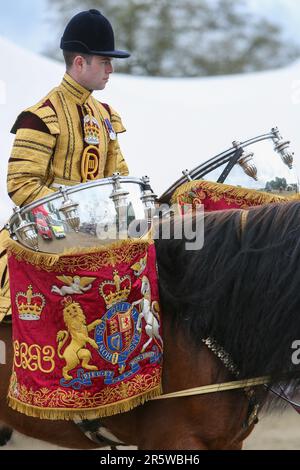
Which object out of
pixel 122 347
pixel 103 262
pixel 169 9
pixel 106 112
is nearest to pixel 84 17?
pixel 106 112

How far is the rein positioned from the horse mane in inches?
1.0

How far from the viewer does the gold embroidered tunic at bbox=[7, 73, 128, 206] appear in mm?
2971

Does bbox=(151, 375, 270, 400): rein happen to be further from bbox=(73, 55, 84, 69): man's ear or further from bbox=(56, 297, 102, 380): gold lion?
bbox=(73, 55, 84, 69): man's ear

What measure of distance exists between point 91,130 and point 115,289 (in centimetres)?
77

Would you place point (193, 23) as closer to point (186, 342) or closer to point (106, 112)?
point (106, 112)

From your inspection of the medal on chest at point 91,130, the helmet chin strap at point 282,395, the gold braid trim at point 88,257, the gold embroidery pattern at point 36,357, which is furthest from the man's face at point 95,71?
the helmet chin strap at point 282,395

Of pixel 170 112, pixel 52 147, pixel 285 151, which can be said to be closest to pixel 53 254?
pixel 52 147

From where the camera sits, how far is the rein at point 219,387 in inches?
109

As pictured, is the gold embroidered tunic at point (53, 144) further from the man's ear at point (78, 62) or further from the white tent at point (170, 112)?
the white tent at point (170, 112)

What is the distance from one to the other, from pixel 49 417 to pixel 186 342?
21.6 inches

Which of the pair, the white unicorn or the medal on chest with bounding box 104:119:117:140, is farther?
the medal on chest with bounding box 104:119:117:140

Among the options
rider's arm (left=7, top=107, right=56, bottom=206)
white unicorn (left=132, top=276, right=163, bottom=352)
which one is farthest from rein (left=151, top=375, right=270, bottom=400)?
rider's arm (left=7, top=107, right=56, bottom=206)

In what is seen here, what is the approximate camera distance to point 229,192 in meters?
3.41

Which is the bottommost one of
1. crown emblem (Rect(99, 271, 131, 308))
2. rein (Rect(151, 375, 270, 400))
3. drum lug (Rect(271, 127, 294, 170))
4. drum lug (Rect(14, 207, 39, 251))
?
rein (Rect(151, 375, 270, 400))
